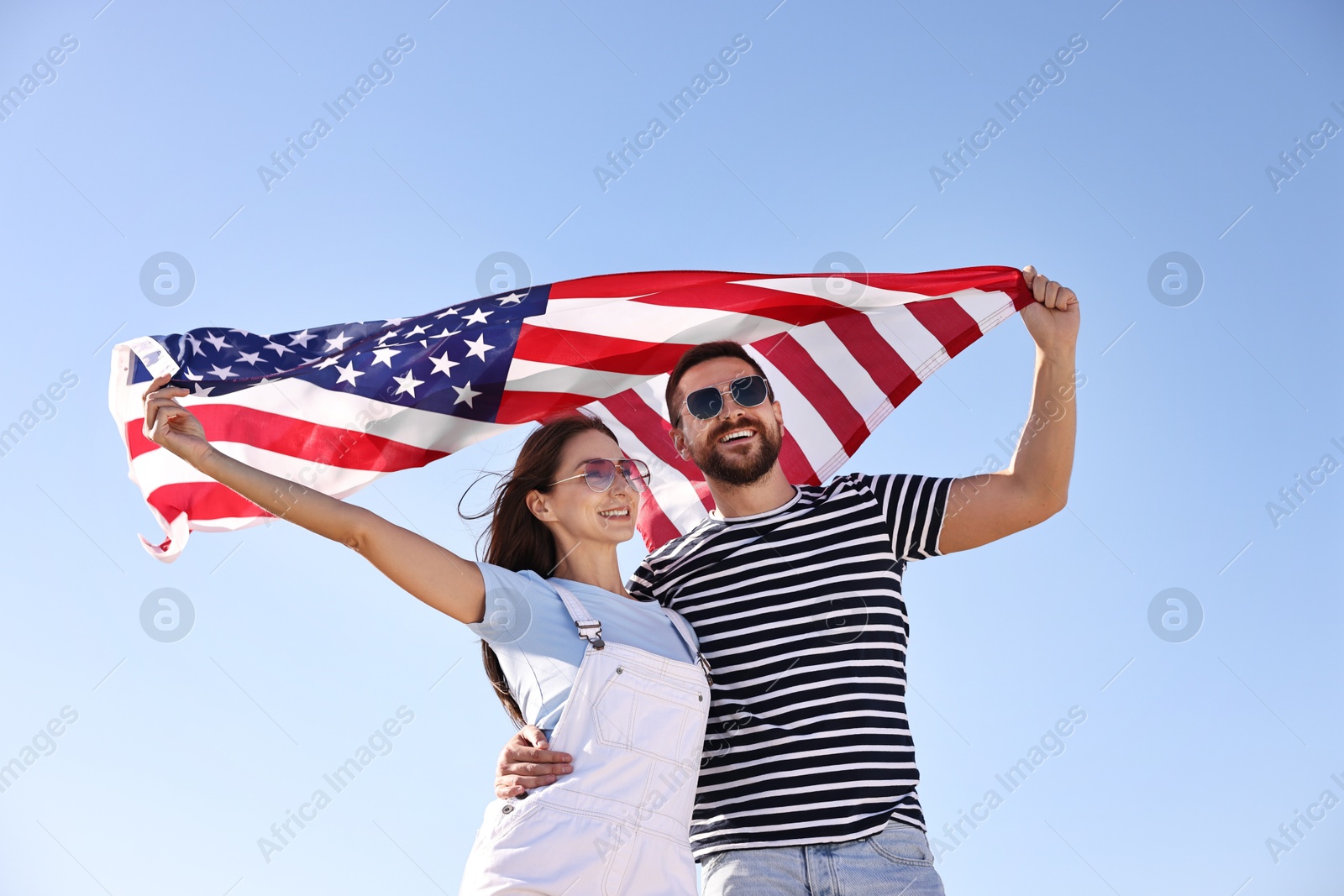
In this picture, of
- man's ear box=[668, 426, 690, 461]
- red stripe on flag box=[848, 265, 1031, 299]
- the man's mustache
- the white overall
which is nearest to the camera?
the white overall

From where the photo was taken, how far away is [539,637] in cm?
435

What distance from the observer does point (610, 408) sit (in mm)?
6727

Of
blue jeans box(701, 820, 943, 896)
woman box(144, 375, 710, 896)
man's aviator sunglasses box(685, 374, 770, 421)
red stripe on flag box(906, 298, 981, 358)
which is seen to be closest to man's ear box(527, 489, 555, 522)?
woman box(144, 375, 710, 896)

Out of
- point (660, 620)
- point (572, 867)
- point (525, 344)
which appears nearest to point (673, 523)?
point (525, 344)

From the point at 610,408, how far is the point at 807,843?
315cm

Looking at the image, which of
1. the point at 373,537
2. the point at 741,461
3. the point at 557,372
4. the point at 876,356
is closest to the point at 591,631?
the point at 373,537

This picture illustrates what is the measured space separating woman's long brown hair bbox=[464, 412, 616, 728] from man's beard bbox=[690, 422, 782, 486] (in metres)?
0.54

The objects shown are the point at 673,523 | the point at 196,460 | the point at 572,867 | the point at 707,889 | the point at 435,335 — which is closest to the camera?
the point at 572,867

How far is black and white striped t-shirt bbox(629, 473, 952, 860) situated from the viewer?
4.45m

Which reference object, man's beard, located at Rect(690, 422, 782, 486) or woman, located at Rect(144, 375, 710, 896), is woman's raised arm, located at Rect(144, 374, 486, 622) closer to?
woman, located at Rect(144, 375, 710, 896)

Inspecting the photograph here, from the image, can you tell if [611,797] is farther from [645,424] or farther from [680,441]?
[645,424]

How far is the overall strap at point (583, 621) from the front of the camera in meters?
4.32

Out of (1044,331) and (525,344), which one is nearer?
(1044,331)

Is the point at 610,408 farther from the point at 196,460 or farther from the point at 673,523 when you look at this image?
the point at 196,460
